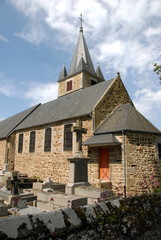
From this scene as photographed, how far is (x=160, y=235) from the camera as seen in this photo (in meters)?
2.96

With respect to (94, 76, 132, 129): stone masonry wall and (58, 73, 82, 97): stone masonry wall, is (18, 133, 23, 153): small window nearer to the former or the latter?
(58, 73, 82, 97): stone masonry wall

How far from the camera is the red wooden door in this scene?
11.0 metres

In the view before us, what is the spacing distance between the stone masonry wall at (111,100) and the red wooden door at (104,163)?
1588 mm

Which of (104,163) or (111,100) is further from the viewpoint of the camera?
(111,100)

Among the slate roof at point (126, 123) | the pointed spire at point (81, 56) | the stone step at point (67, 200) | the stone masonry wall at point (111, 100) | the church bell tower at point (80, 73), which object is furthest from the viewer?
the pointed spire at point (81, 56)

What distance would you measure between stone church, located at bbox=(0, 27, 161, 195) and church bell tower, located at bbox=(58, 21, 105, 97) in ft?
21.3

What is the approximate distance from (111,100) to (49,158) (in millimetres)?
6222

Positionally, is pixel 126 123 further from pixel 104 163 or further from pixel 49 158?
pixel 49 158

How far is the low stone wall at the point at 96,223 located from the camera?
1.81 meters

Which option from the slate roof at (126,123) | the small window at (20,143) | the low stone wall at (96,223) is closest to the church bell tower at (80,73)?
the small window at (20,143)

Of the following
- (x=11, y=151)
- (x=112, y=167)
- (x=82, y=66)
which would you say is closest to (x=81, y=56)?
(x=82, y=66)

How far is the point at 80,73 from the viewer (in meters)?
23.4

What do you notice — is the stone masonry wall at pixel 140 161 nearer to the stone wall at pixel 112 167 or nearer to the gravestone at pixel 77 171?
the stone wall at pixel 112 167

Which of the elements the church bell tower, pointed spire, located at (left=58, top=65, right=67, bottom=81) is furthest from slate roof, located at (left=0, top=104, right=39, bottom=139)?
pointed spire, located at (left=58, top=65, right=67, bottom=81)
